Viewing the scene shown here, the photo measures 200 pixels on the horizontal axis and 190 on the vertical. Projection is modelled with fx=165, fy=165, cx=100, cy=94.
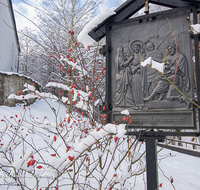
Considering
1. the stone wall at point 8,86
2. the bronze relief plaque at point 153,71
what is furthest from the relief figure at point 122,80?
the stone wall at point 8,86

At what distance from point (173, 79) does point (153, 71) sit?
0.27 metres

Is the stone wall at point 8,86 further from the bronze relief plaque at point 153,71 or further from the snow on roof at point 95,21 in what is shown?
the bronze relief plaque at point 153,71

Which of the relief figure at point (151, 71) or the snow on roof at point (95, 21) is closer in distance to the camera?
the relief figure at point (151, 71)

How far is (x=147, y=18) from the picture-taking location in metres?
2.22

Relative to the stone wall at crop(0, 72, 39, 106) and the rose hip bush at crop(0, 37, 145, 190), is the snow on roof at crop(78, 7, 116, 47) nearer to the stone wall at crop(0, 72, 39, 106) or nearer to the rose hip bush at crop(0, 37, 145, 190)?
the rose hip bush at crop(0, 37, 145, 190)

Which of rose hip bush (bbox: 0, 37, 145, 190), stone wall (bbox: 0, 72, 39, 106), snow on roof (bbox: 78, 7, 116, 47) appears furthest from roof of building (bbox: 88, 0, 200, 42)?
stone wall (bbox: 0, 72, 39, 106)

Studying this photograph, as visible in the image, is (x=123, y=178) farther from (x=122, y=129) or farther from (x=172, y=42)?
(x=172, y=42)

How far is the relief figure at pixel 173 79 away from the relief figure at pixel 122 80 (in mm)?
248

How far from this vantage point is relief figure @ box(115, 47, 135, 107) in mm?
2201

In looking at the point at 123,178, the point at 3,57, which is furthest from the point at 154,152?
the point at 3,57

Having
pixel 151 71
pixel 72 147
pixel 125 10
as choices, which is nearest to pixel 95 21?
pixel 125 10

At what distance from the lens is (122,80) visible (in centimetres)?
224

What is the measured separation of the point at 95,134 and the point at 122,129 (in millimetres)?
239

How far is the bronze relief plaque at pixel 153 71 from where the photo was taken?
198 cm
